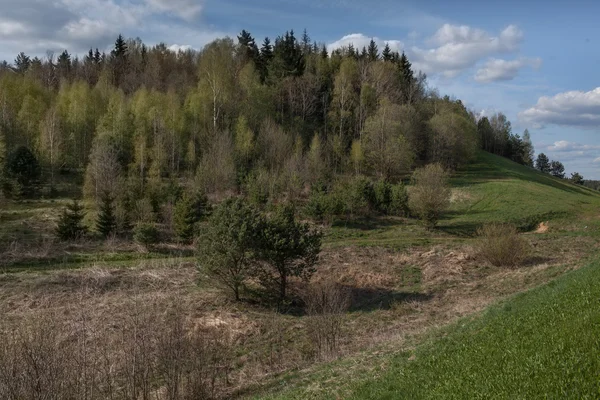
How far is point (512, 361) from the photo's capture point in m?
8.21

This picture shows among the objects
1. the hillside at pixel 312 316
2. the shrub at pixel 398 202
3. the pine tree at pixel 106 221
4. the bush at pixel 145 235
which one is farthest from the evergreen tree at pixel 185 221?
the shrub at pixel 398 202

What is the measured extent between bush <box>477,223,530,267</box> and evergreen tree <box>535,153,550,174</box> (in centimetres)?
10225

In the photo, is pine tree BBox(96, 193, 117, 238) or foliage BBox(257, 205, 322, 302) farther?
pine tree BBox(96, 193, 117, 238)

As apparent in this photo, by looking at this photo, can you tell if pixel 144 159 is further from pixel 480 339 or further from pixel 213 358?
pixel 480 339

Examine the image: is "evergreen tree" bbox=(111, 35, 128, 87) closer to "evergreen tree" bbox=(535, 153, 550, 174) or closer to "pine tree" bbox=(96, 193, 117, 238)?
"pine tree" bbox=(96, 193, 117, 238)

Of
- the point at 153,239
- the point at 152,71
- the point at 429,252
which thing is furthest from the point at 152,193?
the point at 152,71

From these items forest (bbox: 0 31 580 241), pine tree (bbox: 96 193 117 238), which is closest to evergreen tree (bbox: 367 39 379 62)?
forest (bbox: 0 31 580 241)

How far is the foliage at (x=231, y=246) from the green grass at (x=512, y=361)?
12.5 m

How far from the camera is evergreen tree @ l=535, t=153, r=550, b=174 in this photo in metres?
119

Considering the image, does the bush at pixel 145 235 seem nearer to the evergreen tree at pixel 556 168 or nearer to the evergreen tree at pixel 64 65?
the evergreen tree at pixel 64 65

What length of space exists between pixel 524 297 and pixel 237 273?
14227 mm

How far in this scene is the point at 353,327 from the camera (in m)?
21.1

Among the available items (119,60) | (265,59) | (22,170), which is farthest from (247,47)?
(22,170)

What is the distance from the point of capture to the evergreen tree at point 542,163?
119 meters
